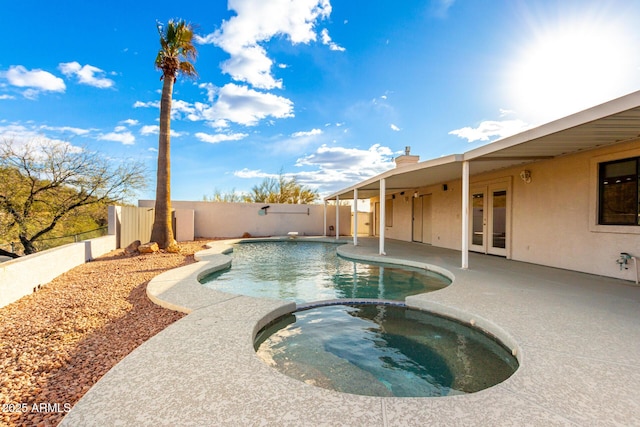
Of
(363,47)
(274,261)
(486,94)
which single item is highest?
(363,47)

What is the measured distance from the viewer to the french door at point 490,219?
881 cm

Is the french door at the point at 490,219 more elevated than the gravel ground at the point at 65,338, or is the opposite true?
the french door at the point at 490,219

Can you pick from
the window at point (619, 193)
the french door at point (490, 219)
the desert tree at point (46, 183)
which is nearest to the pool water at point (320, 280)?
the french door at point (490, 219)

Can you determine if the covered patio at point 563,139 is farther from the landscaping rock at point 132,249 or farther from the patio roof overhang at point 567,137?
the landscaping rock at point 132,249

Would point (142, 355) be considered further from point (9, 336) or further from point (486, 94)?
point (486, 94)

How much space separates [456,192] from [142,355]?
35.7 feet

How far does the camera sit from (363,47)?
11.5m

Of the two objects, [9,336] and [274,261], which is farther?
[274,261]

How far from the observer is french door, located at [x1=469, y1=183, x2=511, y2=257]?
8.81 metres

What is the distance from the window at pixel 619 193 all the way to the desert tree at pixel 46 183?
17.2 metres

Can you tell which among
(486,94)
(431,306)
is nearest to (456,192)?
(486,94)

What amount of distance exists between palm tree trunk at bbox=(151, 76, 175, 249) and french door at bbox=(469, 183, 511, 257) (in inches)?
425

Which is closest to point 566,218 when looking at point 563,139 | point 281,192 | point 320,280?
point 563,139

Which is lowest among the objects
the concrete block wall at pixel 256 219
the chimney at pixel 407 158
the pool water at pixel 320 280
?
the pool water at pixel 320 280
